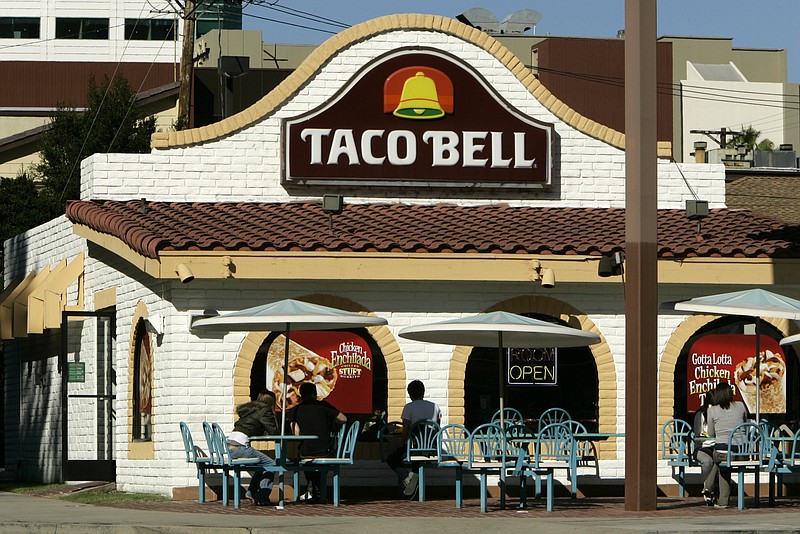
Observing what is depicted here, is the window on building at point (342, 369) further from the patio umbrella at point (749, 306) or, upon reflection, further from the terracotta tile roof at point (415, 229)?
the patio umbrella at point (749, 306)

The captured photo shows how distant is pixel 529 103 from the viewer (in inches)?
879

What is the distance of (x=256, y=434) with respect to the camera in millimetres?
17734

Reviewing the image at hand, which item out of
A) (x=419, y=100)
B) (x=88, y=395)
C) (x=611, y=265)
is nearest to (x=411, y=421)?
(x=611, y=265)

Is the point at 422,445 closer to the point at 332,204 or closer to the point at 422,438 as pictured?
the point at 422,438

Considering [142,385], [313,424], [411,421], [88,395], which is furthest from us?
[88,395]

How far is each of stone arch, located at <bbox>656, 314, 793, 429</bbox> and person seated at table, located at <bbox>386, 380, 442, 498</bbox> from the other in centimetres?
333

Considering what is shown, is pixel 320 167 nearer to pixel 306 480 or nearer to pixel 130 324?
pixel 130 324

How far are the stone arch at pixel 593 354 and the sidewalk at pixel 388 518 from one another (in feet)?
5.74

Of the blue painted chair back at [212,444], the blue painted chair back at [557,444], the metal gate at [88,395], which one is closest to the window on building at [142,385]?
the metal gate at [88,395]

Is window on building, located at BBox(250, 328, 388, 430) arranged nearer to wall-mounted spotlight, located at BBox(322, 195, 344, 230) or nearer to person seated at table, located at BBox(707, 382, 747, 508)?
wall-mounted spotlight, located at BBox(322, 195, 344, 230)

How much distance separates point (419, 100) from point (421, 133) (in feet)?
1.62

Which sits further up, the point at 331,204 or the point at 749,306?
the point at 331,204

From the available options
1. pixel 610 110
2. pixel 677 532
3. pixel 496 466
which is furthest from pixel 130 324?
pixel 610 110

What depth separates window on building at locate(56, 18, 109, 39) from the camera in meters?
82.4
